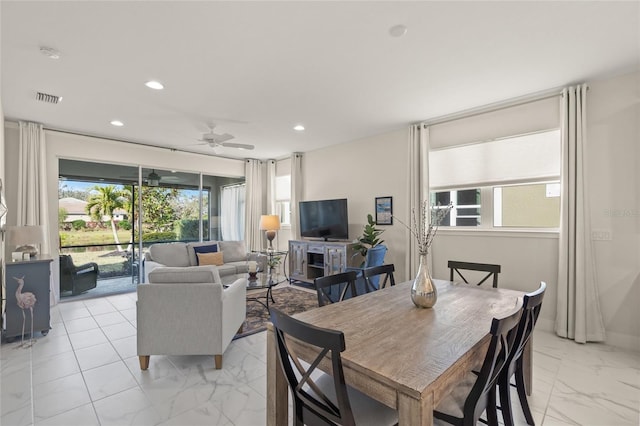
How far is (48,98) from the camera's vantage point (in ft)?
11.3

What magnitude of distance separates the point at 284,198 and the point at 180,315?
4.79 metres

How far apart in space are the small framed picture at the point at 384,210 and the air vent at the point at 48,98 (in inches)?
179

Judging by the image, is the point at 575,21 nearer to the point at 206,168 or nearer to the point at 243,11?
the point at 243,11

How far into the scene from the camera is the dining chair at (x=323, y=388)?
115cm

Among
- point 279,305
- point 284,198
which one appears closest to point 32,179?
point 279,305

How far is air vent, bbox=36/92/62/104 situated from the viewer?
3.37 m

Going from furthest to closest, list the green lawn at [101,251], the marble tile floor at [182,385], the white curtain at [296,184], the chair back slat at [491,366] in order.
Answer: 1. the white curtain at [296,184]
2. the green lawn at [101,251]
3. the marble tile floor at [182,385]
4. the chair back slat at [491,366]

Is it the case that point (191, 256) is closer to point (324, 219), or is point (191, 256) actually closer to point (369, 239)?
point (324, 219)

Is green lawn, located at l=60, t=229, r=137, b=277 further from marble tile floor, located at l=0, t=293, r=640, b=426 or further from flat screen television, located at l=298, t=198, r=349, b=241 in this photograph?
flat screen television, located at l=298, t=198, r=349, b=241

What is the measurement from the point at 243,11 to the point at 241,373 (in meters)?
2.82

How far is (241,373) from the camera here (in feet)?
8.35

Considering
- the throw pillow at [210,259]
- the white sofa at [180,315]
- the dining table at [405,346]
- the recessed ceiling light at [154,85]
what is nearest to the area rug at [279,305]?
the white sofa at [180,315]

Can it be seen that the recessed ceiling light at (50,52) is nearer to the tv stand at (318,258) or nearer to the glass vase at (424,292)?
the glass vase at (424,292)

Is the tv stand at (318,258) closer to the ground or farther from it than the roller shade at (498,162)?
closer to the ground
